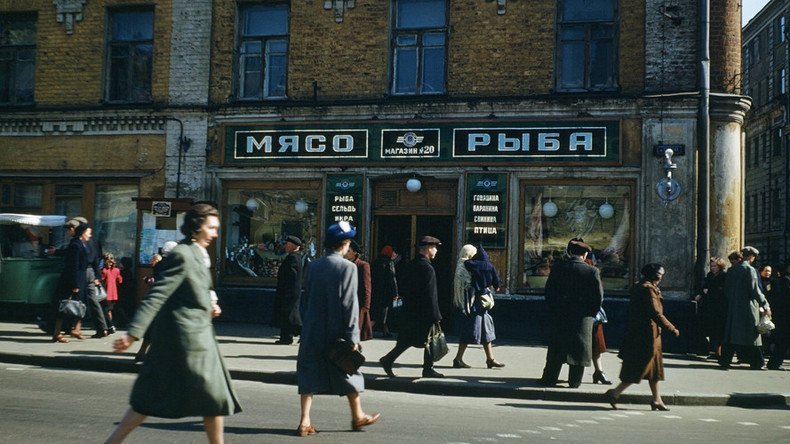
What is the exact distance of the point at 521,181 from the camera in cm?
1680

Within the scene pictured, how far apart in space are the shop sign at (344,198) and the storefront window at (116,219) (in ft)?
14.2

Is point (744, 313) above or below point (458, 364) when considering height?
above

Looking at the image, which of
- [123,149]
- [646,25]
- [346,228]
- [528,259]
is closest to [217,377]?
[346,228]

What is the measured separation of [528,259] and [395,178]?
302 centimetres

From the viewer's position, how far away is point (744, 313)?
13320 mm

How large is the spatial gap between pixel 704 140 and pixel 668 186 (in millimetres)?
1005

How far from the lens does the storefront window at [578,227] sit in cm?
1634

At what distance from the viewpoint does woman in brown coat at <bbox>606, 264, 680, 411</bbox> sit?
962 centimetres

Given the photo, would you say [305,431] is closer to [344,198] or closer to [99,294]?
[99,294]

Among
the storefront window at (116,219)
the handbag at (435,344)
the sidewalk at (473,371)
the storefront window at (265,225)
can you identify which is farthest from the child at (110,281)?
the handbag at (435,344)

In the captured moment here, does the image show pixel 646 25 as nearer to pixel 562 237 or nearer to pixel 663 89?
pixel 663 89

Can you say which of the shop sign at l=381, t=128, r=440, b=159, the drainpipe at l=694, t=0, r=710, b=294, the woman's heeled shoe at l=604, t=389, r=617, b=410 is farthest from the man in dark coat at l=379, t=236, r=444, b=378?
the drainpipe at l=694, t=0, r=710, b=294

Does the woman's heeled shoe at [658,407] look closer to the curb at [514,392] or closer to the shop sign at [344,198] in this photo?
the curb at [514,392]

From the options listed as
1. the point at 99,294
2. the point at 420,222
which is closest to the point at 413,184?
the point at 420,222
